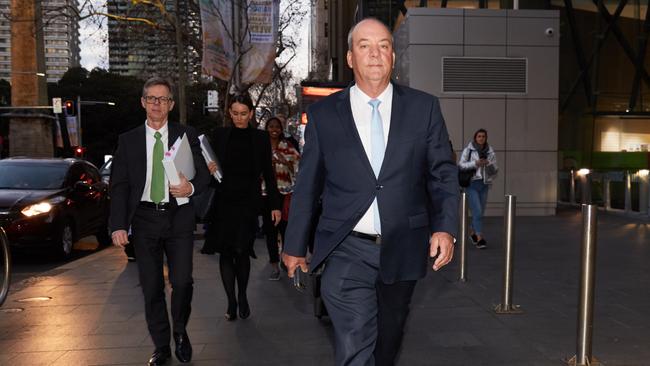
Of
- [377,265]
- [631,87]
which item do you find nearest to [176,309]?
[377,265]

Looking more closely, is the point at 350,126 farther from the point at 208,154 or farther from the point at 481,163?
the point at 481,163

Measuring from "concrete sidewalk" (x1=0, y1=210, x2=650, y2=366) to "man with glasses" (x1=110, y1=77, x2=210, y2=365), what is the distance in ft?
1.36

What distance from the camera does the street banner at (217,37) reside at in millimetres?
14203

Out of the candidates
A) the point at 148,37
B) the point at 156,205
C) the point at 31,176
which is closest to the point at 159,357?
the point at 156,205

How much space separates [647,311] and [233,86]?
1292 cm

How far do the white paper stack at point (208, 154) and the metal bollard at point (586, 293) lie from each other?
2771 mm

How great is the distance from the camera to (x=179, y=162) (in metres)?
4.27

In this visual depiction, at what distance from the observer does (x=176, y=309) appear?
14.5ft

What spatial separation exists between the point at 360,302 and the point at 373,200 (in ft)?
1.57

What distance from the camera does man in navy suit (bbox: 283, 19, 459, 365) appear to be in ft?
9.36

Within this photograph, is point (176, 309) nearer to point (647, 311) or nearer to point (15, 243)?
point (647, 311)

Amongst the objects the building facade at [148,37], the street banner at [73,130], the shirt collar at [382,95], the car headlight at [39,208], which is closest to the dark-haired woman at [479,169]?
the car headlight at [39,208]

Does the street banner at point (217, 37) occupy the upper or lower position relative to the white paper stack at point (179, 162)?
upper

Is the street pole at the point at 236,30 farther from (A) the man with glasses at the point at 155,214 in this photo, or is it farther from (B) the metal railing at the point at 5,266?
(A) the man with glasses at the point at 155,214
